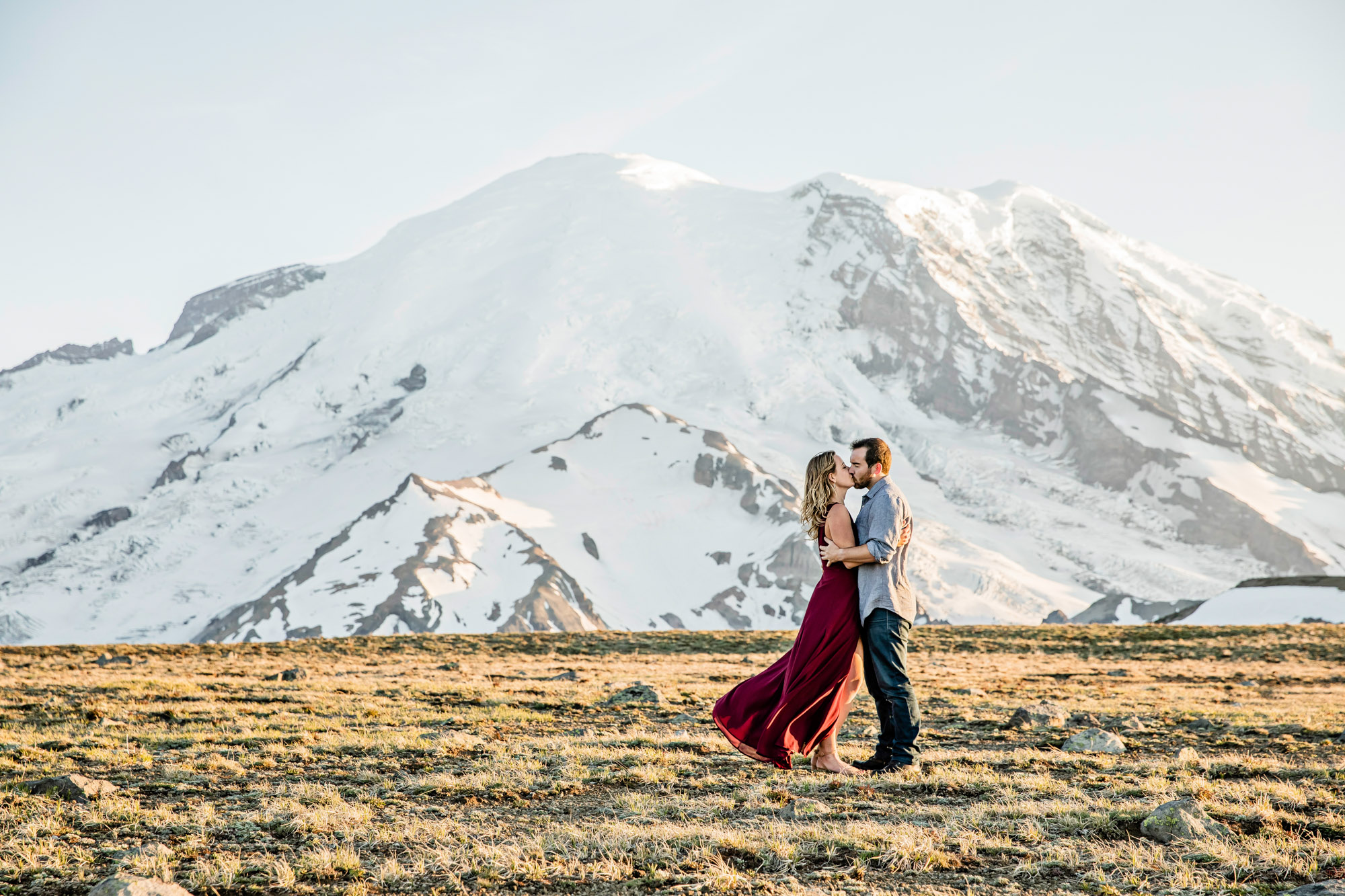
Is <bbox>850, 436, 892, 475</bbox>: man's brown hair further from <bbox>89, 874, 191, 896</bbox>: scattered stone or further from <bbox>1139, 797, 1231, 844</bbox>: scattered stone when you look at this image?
<bbox>89, 874, 191, 896</bbox>: scattered stone

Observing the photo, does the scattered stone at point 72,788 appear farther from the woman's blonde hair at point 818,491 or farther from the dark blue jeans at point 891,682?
the dark blue jeans at point 891,682

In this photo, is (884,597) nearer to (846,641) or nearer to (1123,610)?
(846,641)

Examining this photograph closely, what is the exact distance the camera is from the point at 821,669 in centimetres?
1045

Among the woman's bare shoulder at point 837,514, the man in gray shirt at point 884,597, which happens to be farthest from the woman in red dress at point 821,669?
the man in gray shirt at point 884,597

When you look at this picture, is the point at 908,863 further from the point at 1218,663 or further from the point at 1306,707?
the point at 1218,663

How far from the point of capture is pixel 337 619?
13975 cm

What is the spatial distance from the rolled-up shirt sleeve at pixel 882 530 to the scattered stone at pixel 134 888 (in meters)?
6.70

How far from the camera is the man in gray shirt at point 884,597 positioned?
10172mm

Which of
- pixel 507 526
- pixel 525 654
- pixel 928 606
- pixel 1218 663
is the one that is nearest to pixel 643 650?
pixel 525 654

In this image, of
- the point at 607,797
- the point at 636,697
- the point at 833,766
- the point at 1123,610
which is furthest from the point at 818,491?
the point at 1123,610

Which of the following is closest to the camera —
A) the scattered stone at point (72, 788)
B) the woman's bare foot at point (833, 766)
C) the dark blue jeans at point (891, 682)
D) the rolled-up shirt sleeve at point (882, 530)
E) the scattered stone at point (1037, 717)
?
the scattered stone at point (72, 788)

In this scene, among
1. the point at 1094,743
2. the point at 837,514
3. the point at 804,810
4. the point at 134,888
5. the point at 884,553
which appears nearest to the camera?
the point at 134,888

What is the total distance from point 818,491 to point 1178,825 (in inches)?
175

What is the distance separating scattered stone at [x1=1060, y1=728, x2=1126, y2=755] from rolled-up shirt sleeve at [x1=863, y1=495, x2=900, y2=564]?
451 centimetres
